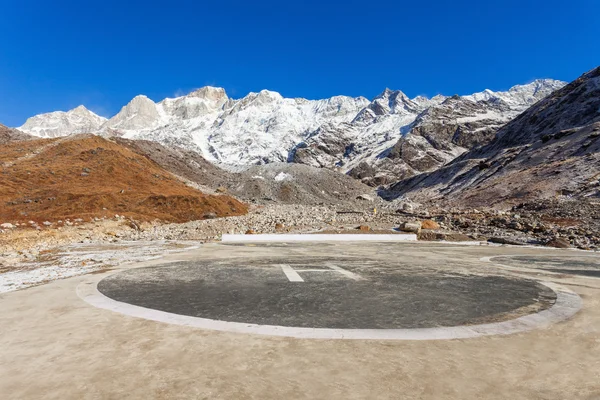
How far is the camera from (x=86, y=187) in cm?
3838

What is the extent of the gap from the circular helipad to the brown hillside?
27503mm

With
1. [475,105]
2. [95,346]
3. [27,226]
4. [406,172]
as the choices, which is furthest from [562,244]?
[475,105]

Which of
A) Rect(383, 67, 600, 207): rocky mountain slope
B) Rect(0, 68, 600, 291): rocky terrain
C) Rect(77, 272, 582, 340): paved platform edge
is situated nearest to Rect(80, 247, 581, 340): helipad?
Rect(77, 272, 582, 340): paved platform edge

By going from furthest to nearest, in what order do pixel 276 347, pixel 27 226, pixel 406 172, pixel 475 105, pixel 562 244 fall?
1. pixel 475 105
2. pixel 406 172
3. pixel 27 226
4. pixel 562 244
5. pixel 276 347

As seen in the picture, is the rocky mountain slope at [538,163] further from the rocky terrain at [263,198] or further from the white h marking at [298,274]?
the white h marking at [298,274]

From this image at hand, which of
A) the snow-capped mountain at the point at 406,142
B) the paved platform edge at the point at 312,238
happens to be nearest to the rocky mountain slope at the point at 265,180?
the paved platform edge at the point at 312,238

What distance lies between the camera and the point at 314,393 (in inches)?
99.3

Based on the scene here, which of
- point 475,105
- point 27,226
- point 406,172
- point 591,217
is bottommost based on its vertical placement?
point 27,226

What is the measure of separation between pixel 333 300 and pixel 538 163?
193 feet

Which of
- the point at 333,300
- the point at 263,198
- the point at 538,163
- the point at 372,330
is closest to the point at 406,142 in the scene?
the point at 538,163

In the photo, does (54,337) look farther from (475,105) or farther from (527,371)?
(475,105)

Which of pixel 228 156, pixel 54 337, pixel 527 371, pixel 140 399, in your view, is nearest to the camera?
pixel 140 399

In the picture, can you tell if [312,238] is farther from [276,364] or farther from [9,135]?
[9,135]

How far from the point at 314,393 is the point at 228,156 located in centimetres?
19324
